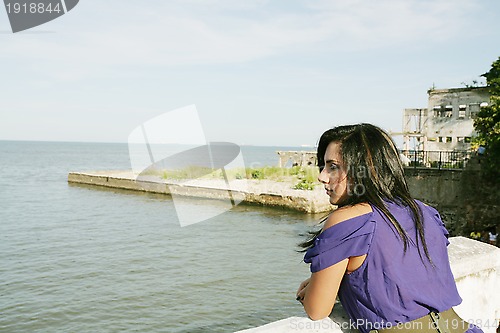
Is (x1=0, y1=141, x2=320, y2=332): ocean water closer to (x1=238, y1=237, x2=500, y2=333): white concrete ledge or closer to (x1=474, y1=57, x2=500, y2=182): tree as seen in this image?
(x1=238, y1=237, x2=500, y2=333): white concrete ledge

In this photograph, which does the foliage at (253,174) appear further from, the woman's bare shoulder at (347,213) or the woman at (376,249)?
the woman's bare shoulder at (347,213)

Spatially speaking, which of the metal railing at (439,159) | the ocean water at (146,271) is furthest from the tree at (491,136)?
the ocean water at (146,271)

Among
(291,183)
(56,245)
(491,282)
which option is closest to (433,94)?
(291,183)

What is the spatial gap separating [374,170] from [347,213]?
28cm

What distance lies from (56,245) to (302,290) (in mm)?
19776

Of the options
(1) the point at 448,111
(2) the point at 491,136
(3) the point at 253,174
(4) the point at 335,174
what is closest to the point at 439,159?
(2) the point at 491,136

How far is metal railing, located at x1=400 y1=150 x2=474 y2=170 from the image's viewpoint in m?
23.7

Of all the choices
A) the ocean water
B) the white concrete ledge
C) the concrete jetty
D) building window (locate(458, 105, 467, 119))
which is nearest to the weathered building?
building window (locate(458, 105, 467, 119))

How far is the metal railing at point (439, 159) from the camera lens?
23719 millimetres

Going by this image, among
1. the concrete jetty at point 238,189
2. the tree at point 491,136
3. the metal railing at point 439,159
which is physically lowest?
the concrete jetty at point 238,189

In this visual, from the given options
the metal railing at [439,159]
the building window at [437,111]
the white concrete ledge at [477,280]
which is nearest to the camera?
the white concrete ledge at [477,280]

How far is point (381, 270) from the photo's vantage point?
1835mm

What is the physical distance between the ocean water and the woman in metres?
2.47

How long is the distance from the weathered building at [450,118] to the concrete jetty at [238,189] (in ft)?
29.3
